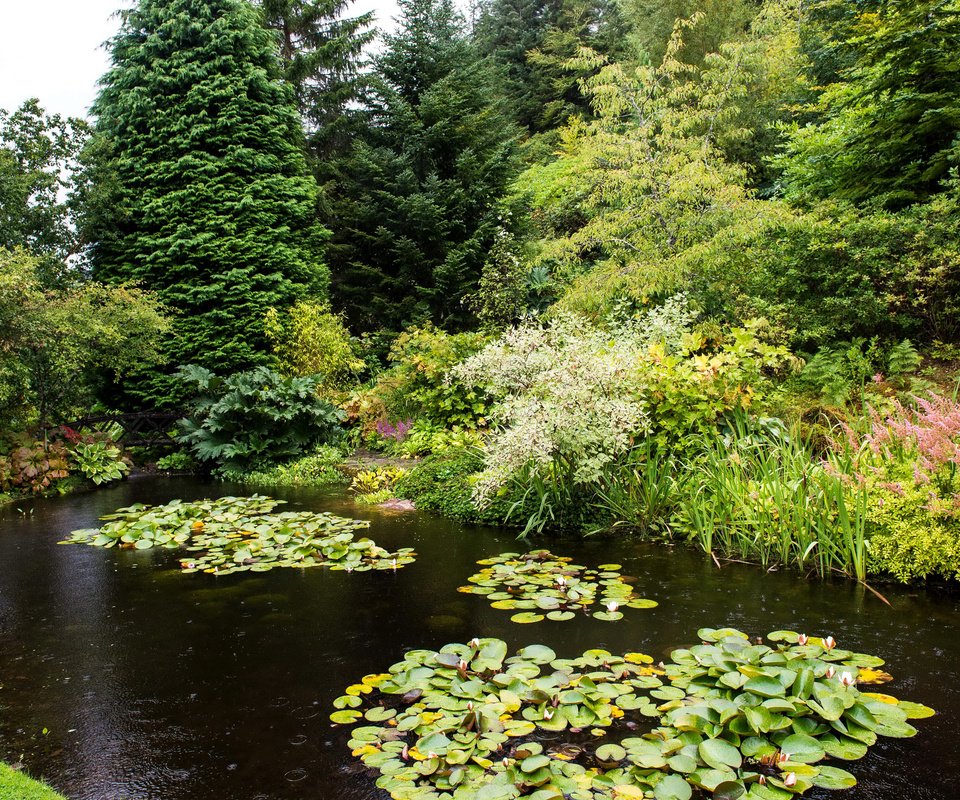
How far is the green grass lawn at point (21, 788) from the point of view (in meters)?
2.02

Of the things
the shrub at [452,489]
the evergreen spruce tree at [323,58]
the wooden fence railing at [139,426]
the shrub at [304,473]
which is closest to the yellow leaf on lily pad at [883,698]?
the shrub at [452,489]

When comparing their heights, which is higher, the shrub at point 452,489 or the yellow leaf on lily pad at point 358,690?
the shrub at point 452,489

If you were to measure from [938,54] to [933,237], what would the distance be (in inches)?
74.4

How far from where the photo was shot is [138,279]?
11055 millimetres

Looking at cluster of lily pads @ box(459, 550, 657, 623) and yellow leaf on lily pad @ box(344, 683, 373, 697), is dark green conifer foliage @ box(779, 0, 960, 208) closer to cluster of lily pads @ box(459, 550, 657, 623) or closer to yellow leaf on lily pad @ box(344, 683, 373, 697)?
cluster of lily pads @ box(459, 550, 657, 623)

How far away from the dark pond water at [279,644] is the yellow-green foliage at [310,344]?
19.8 ft

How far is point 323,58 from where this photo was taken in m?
14.2

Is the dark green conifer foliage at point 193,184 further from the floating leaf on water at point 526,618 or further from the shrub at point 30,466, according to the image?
the floating leaf on water at point 526,618

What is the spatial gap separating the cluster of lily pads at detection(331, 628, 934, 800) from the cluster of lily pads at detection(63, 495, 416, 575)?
2.02m

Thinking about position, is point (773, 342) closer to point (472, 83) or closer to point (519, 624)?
point (519, 624)

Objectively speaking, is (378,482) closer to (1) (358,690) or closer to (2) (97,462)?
(2) (97,462)

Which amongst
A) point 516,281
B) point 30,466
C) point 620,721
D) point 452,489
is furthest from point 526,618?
point 516,281

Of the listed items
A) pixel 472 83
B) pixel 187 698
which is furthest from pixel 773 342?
pixel 472 83

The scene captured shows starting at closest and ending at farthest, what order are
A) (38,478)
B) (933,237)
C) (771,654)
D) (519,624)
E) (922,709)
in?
(922,709)
(771,654)
(519,624)
(933,237)
(38,478)
